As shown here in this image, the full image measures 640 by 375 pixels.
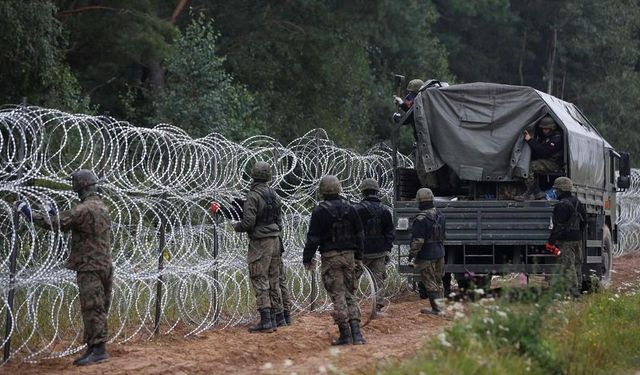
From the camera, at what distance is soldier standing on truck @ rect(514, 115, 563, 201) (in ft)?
52.9

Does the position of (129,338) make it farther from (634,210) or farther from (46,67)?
(634,210)

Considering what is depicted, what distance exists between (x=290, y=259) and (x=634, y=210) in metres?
16.2

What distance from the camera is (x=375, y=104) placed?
123 ft

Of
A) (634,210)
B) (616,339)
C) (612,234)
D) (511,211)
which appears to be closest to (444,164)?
(511,211)

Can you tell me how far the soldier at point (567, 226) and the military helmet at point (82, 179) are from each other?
21.8ft

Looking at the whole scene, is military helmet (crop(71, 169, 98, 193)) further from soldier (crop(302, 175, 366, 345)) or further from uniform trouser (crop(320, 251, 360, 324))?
uniform trouser (crop(320, 251, 360, 324))

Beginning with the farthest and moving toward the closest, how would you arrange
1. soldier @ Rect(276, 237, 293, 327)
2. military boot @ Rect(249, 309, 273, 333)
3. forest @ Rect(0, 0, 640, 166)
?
forest @ Rect(0, 0, 640, 166), soldier @ Rect(276, 237, 293, 327), military boot @ Rect(249, 309, 273, 333)

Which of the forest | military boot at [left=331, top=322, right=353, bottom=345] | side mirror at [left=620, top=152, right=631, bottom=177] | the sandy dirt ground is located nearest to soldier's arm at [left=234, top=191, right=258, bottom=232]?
the sandy dirt ground

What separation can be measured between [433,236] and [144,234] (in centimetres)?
388

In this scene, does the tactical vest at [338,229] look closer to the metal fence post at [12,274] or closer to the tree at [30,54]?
the metal fence post at [12,274]

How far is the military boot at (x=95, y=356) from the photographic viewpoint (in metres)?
10.7

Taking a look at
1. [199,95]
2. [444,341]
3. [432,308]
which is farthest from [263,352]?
[199,95]

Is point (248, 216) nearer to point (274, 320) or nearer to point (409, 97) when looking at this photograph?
point (274, 320)

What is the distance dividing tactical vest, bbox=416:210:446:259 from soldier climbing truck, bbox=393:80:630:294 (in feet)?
2.82
